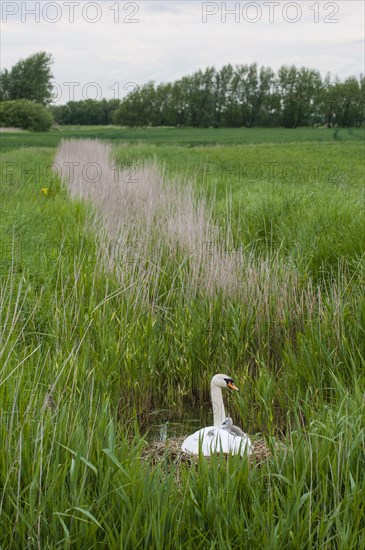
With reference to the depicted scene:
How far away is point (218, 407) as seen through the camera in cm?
396

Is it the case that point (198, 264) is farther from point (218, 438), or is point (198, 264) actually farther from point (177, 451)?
point (218, 438)

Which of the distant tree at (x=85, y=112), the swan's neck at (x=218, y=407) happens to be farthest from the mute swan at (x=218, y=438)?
the distant tree at (x=85, y=112)

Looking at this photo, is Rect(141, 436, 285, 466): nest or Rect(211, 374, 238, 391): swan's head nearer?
Rect(141, 436, 285, 466): nest

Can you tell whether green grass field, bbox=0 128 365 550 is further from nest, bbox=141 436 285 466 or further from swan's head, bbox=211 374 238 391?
swan's head, bbox=211 374 238 391

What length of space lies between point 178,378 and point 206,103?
73848mm

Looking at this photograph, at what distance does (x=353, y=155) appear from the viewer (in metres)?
23.5

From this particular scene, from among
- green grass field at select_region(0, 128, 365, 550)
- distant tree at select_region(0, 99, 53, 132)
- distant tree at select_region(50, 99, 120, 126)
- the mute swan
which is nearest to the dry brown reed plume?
green grass field at select_region(0, 128, 365, 550)

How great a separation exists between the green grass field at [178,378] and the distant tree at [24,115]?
55.2 metres

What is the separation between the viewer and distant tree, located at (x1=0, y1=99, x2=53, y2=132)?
61.8 meters

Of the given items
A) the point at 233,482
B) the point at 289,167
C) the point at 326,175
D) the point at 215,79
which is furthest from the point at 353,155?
the point at 215,79

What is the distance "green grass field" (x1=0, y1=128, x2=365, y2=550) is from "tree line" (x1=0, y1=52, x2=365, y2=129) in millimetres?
59858

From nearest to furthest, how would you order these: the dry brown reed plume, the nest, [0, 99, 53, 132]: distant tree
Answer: the nest
the dry brown reed plume
[0, 99, 53, 132]: distant tree

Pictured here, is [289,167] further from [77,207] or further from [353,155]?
[77,207]

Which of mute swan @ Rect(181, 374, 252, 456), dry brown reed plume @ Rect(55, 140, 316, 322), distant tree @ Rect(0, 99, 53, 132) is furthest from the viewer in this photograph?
distant tree @ Rect(0, 99, 53, 132)
